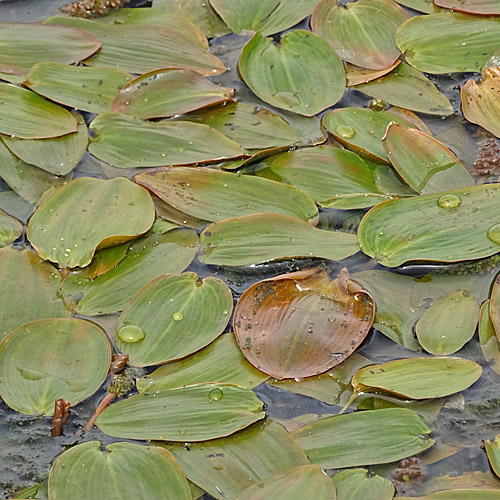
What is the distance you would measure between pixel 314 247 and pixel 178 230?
38 centimetres

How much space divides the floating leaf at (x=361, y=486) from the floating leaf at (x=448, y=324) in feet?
1.17

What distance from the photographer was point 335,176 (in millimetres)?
2020

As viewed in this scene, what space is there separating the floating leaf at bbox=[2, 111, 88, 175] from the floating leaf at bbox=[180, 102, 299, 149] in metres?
0.35

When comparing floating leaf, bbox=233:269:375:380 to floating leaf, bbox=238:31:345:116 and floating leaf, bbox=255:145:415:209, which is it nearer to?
floating leaf, bbox=255:145:415:209

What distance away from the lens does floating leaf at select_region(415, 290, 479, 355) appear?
165 centimetres

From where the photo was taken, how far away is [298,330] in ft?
5.46

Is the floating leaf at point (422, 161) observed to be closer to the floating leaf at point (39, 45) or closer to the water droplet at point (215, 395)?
the water droplet at point (215, 395)

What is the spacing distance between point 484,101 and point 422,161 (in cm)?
36

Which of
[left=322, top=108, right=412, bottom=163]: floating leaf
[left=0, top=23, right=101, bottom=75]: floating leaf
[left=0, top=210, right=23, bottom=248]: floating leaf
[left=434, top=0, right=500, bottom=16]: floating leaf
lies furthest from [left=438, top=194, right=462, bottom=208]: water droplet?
[left=0, top=23, right=101, bottom=75]: floating leaf

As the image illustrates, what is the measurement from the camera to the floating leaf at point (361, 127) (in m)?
2.08

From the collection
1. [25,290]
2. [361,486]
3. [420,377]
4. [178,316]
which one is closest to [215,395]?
[178,316]

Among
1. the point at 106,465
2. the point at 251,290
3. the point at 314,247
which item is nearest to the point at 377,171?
the point at 314,247

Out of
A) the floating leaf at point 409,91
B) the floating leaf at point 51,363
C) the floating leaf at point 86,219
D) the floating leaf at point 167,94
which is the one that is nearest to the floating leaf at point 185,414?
the floating leaf at point 51,363

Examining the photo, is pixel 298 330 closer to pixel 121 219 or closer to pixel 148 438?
pixel 148 438
